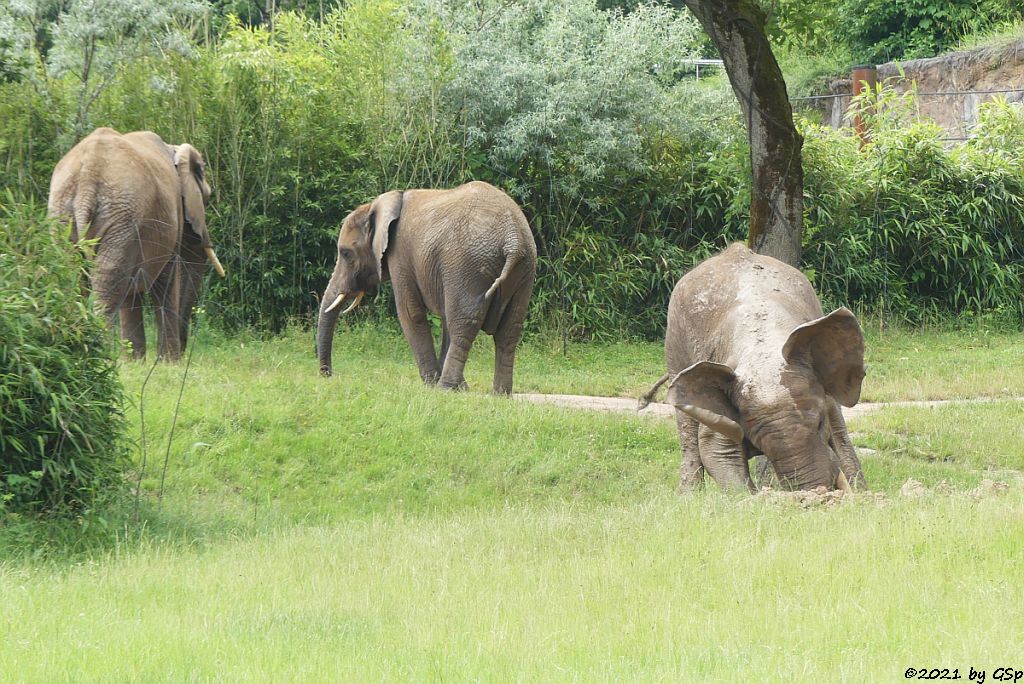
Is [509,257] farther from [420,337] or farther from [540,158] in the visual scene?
[540,158]

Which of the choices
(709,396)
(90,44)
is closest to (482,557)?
(709,396)

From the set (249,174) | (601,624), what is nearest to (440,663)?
(601,624)

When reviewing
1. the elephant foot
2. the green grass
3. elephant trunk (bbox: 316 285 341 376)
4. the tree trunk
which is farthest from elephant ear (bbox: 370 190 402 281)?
the green grass

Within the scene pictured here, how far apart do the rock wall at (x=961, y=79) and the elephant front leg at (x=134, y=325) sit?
17.3 meters

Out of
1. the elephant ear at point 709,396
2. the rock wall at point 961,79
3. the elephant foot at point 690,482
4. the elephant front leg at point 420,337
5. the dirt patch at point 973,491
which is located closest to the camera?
the dirt patch at point 973,491

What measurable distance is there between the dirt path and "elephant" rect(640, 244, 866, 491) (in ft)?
15.2

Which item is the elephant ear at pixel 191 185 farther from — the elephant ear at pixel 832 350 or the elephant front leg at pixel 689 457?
the elephant ear at pixel 832 350

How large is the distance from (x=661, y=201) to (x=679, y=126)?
1.29 metres

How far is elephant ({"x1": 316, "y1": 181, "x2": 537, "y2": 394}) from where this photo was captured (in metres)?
14.1

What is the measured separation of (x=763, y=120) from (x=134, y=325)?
24.3 feet

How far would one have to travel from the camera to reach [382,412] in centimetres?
1238

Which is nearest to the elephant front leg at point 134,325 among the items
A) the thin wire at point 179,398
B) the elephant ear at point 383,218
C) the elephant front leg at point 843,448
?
the thin wire at point 179,398

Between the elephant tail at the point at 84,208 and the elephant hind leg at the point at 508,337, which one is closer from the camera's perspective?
the elephant tail at the point at 84,208

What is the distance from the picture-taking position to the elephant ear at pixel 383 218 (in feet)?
49.9
